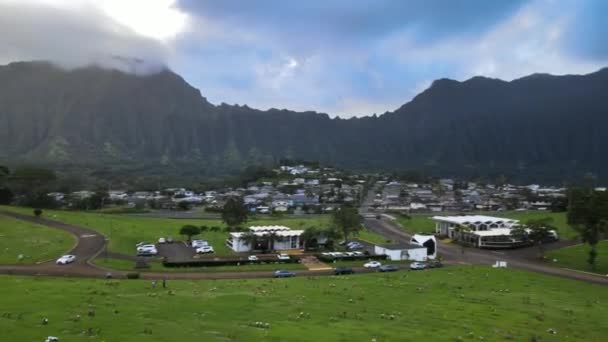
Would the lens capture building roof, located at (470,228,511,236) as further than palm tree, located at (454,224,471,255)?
No

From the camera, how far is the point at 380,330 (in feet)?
81.3

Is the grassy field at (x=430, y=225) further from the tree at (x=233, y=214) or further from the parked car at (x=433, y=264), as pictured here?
the tree at (x=233, y=214)

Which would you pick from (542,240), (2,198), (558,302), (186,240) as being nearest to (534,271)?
(542,240)

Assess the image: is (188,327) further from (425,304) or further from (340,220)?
(340,220)

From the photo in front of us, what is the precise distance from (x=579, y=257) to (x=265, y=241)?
4239cm

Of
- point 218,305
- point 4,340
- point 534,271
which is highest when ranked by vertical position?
point 4,340

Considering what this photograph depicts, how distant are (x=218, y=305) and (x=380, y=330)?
32.9 feet

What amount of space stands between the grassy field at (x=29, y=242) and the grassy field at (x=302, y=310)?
13.6 metres

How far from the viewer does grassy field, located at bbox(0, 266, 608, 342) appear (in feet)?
70.9

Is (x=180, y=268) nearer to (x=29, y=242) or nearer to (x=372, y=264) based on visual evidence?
(x=29, y=242)

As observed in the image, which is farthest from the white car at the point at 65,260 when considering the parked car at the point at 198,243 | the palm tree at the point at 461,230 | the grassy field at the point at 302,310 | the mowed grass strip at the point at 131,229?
the palm tree at the point at 461,230

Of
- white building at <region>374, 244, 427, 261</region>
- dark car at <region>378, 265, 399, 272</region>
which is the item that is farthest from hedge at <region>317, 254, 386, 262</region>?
dark car at <region>378, 265, 399, 272</region>

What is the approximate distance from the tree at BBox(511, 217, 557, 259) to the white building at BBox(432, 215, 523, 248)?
1.78 meters

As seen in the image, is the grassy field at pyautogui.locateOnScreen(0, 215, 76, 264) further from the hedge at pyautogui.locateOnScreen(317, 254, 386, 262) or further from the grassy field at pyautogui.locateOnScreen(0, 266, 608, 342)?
the hedge at pyautogui.locateOnScreen(317, 254, 386, 262)
